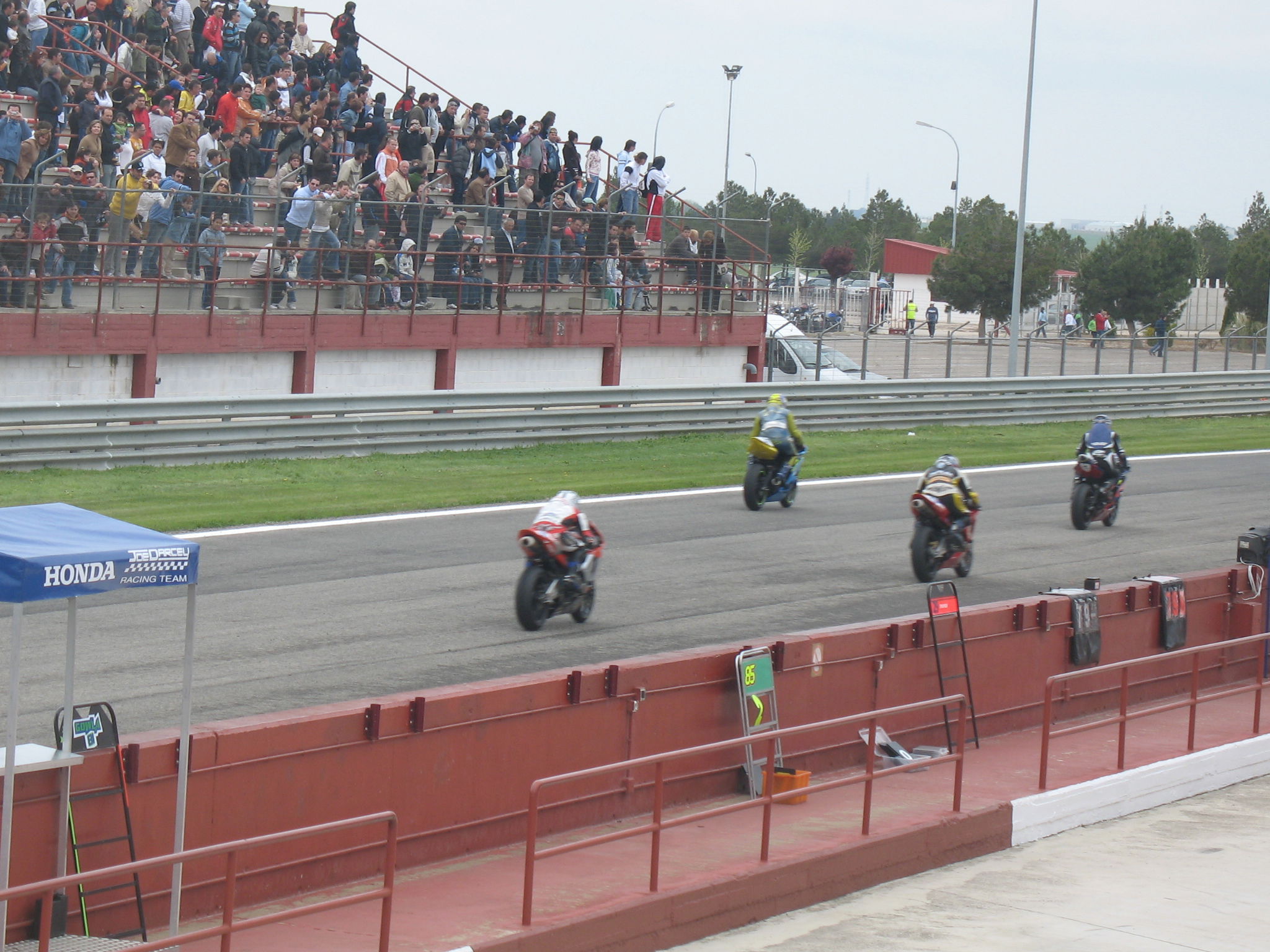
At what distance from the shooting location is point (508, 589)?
15.7 meters

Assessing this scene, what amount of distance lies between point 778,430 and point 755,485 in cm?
88

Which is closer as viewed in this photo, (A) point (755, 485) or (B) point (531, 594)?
(B) point (531, 594)

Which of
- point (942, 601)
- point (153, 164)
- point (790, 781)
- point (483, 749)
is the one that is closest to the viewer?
point (483, 749)

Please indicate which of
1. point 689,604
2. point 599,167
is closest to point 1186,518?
point 689,604

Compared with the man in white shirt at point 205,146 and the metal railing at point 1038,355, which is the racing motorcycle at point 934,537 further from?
the metal railing at point 1038,355

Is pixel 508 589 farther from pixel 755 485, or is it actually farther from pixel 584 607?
pixel 755 485

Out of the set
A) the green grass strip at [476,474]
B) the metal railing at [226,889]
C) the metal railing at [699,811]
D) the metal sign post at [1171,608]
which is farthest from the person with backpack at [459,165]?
the metal railing at [226,889]

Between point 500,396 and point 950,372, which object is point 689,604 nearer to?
point 500,396

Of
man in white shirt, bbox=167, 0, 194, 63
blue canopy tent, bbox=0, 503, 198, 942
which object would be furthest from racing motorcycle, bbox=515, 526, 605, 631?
man in white shirt, bbox=167, 0, 194, 63

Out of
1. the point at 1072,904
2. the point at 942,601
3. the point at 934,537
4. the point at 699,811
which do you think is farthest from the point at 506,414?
the point at 1072,904

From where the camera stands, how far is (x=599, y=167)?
1367 inches

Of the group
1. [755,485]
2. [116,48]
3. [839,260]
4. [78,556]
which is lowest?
[755,485]

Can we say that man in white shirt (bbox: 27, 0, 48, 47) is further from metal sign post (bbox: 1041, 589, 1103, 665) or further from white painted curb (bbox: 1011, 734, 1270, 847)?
white painted curb (bbox: 1011, 734, 1270, 847)

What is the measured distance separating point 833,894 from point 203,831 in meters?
3.88
